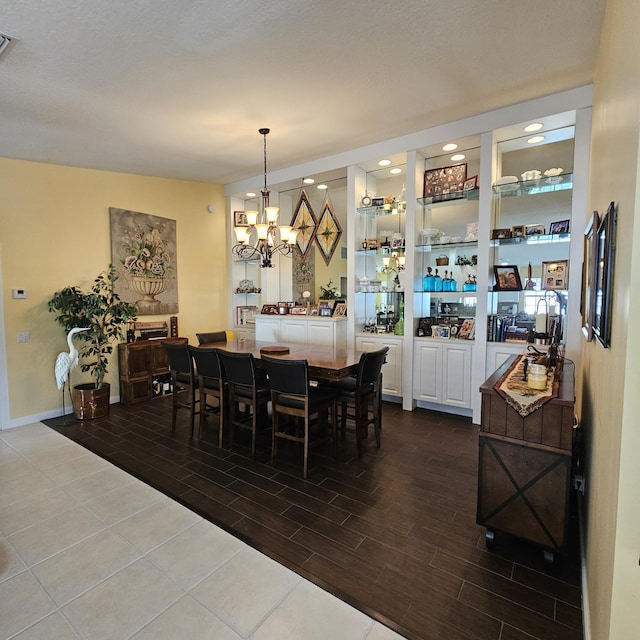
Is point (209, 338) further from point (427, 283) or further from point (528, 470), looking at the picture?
point (528, 470)

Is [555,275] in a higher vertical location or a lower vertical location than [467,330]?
higher

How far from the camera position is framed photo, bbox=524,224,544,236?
3.71m

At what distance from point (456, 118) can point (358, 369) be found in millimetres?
2793

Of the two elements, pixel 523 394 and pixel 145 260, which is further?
pixel 145 260

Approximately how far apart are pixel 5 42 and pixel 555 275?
4.61 metres

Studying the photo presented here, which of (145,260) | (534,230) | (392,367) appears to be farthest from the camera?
(145,260)

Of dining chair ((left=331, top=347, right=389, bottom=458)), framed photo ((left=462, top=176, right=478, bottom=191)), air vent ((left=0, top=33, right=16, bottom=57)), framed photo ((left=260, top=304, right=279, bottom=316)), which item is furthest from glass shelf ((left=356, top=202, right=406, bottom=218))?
air vent ((left=0, top=33, right=16, bottom=57))

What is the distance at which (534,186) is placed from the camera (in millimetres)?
3740

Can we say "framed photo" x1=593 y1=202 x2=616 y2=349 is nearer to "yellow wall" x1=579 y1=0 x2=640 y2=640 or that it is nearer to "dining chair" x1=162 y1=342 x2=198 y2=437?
"yellow wall" x1=579 y1=0 x2=640 y2=640

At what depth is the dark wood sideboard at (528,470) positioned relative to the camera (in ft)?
6.20

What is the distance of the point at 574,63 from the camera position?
281cm

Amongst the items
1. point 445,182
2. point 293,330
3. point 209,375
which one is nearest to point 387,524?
point 209,375

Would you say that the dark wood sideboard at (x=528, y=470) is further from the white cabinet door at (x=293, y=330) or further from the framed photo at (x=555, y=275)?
the white cabinet door at (x=293, y=330)

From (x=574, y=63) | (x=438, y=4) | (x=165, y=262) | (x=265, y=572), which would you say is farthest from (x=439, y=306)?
(x=165, y=262)
